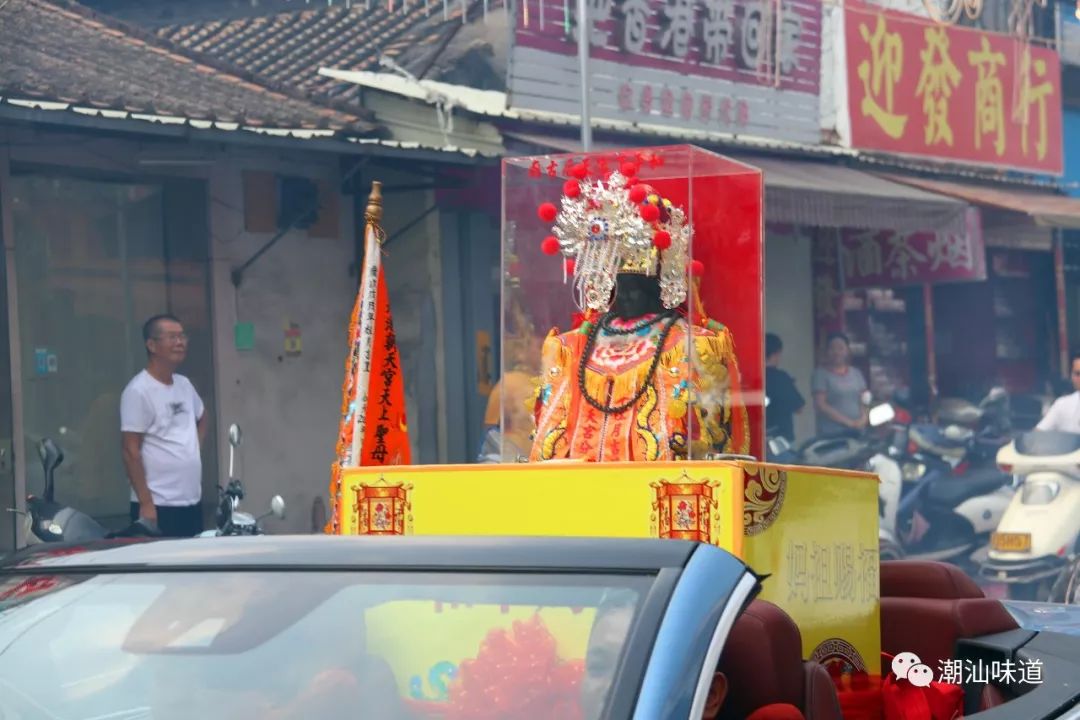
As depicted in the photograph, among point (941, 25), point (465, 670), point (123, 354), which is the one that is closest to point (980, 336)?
point (941, 25)

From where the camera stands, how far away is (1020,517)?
9.80m

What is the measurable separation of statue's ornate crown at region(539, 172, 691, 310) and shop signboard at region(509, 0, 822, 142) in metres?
6.70

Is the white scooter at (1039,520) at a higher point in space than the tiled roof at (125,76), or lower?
lower

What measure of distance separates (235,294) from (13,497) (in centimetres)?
208

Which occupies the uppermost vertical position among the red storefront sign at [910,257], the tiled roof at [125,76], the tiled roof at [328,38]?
the tiled roof at [328,38]

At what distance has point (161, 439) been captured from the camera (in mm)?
8773

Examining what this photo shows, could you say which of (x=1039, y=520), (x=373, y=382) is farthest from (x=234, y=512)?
(x=1039, y=520)

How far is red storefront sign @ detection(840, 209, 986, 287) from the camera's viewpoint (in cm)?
1493

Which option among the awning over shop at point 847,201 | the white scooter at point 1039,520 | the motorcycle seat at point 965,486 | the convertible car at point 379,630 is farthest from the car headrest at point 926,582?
the awning over shop at point 847,201

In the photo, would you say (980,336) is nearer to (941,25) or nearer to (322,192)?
(941,25)

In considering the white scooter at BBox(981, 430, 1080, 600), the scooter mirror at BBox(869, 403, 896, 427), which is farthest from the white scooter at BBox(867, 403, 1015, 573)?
the white scooter at BBox(981, 430, 1080, 600)

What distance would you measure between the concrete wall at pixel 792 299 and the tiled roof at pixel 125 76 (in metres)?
4.64

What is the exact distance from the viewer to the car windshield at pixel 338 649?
254cm

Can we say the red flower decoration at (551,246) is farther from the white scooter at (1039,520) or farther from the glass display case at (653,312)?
the white scooter at (1039,520)
